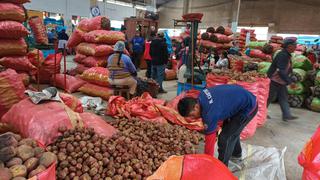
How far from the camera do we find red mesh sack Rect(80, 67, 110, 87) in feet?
17.0

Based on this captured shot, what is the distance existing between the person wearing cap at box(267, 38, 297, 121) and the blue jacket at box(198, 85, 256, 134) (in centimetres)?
228

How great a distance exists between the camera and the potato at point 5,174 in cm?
136

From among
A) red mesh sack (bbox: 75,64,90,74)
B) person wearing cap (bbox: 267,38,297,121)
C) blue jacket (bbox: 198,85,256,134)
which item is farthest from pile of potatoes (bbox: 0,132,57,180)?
red mesh sack (bbox: 75,64,90,74)

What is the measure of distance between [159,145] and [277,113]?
3348mm

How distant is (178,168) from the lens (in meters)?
1.84

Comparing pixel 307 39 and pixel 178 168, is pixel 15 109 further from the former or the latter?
pixel 307 39

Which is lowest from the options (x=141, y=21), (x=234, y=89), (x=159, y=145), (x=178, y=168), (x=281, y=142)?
(x=281, y=142)

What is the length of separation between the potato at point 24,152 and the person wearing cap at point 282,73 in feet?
13.0

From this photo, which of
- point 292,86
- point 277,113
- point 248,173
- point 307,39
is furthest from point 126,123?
point 307,39

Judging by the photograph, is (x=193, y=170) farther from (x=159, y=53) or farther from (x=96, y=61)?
(x=96, y=61)

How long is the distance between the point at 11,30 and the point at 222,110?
3.61 meters

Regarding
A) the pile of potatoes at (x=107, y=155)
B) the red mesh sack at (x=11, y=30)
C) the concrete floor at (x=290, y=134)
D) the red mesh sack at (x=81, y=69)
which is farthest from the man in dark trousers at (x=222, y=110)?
the red mesh sack at (x=81, y=69)

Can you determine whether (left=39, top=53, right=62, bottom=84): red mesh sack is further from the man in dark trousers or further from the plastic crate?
the man in dark trousers

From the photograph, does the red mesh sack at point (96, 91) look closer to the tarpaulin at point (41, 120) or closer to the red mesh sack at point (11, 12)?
the red mesh sack at point (11, 12)
